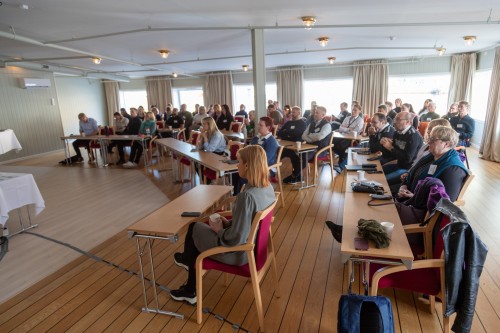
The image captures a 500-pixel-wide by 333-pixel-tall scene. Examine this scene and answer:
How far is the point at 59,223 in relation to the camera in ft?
14.0

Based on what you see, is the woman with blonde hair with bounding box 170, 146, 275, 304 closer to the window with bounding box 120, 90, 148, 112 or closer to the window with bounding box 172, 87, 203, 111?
the window with bounding box 172, 87, 203, 111

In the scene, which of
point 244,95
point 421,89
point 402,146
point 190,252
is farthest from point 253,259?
point 244,95

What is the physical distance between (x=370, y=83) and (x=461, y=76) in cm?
267

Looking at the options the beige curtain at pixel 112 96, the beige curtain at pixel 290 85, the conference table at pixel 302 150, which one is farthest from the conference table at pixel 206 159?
the beige curtain at pixel 112 96

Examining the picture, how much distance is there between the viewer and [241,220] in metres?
1.97

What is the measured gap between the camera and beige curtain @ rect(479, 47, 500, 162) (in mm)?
7168

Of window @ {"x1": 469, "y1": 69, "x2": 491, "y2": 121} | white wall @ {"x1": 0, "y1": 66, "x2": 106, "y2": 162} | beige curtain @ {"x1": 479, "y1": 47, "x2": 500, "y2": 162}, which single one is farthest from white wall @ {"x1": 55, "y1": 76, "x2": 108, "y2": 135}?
window @ {"x1": 469, "y1": 69, "x2": 491, "y2": 121}

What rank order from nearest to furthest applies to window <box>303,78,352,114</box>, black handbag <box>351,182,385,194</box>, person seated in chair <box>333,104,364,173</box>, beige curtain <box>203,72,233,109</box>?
black handbag <box>351,182,385,194</box> → person seated in chair <box>333,104,364,173</box> → window <box>303,78,352,114</box> → beige curtain <box>203,72,233,109</box>

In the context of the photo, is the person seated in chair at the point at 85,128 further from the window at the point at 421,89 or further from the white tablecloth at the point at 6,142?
the window at the point at 421,89

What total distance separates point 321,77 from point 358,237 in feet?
36.0

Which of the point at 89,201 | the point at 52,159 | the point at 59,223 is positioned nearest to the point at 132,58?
the point at 52,159

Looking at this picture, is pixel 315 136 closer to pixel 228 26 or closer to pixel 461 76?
pixel 228 26

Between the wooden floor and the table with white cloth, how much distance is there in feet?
3.58

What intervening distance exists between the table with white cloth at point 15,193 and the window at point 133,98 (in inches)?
482
